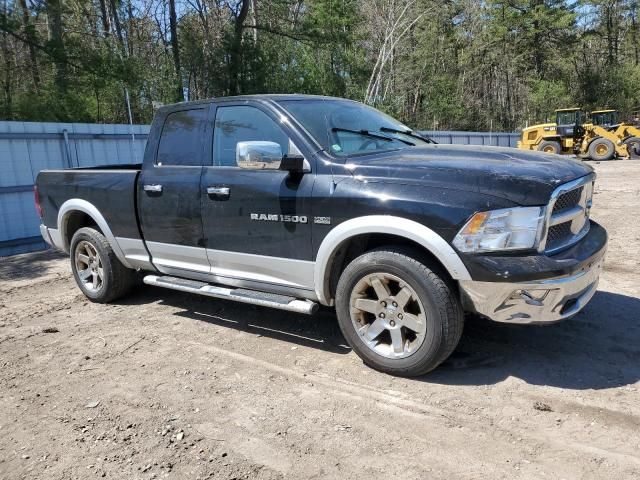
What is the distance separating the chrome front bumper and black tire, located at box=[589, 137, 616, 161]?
23964 mm

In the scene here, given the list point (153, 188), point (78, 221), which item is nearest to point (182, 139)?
point (153, 188)

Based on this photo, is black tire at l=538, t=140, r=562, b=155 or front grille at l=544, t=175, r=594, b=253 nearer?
front grille at l=544, t=175, r=594, b=253

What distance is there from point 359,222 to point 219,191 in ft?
4.52

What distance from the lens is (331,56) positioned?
998 inches

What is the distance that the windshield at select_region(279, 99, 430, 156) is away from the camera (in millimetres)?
4152

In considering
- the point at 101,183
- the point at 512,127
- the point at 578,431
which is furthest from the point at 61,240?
the point at 512,127

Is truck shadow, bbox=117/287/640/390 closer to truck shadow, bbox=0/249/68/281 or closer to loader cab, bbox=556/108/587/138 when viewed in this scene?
truck shadow, bbox=0/249/68/281

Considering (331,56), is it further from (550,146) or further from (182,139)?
(182,139)

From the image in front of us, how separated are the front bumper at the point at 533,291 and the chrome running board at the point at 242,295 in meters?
1.21

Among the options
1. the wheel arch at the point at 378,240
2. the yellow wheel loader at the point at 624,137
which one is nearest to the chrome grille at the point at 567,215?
the wheel arch at the point at 378,240

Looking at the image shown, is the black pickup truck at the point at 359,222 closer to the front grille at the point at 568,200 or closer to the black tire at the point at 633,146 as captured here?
the front grille at the point at 568,200

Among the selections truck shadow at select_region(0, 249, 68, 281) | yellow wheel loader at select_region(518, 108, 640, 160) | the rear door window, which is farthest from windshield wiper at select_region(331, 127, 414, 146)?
yellow wheel loader at select_region(518, 108, 640, 160)

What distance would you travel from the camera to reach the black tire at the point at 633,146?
24.0 m

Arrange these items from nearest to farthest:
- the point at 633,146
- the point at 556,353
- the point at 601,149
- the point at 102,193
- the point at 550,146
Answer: the point at 556,353
the point at 102,193
the point at 633,146
the point at 601,149
the point at 550,146
